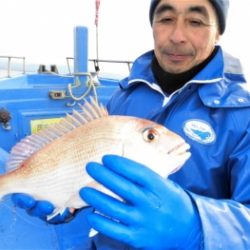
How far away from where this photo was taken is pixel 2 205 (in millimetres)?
1887

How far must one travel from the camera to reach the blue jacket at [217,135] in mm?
1064

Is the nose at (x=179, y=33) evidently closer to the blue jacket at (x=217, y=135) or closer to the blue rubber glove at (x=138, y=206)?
the blue jacket at (x=217, y=135)

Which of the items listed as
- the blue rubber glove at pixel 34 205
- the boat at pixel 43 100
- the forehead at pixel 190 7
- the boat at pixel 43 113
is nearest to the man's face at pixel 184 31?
the forehead at pixel 190 7

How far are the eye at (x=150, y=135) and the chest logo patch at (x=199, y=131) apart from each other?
0.38 metres

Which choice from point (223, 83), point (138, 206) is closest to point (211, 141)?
point (223, 83)

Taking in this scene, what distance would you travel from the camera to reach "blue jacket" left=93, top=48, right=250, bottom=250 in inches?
41.9

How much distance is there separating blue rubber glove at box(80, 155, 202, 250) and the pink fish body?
0.29ft

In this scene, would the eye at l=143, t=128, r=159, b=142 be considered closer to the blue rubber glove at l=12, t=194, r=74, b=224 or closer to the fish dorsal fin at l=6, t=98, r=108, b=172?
the fish dorsal fin at l=6, t=98, r=108, b=172

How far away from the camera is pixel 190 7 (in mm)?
1394

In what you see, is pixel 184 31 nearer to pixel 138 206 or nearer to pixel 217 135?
pixel 217 135

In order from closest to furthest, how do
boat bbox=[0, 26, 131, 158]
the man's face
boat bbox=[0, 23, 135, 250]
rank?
the man's face
boat bbox=[0, 23, 135, 250]
boat bbox=[0, 26, 131, 158]

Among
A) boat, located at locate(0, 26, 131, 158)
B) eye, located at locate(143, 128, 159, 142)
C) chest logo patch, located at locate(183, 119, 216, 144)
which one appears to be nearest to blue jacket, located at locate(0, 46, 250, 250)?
chest logo patch, located at locate(183, 119, 216, 144)

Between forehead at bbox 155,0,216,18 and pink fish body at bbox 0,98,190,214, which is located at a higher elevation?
forehead at bbox 155,0,216,18

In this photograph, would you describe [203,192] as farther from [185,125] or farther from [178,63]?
[178,63]
